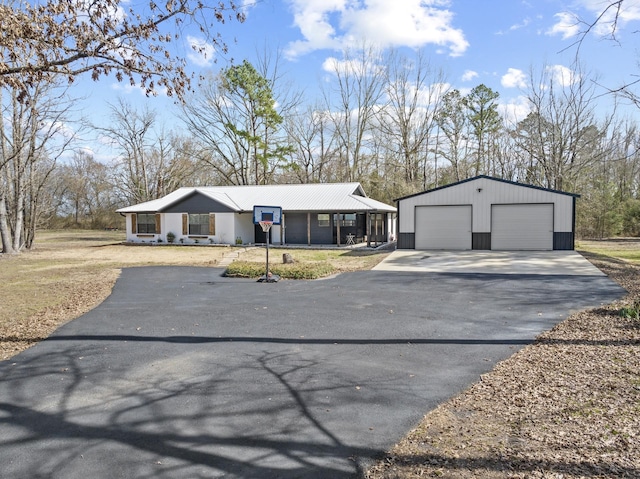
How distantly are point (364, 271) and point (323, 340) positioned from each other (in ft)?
29.7

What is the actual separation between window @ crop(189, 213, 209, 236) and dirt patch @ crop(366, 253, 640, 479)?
24.8 m

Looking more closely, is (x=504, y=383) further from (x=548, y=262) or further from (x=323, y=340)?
(x=548, y=262)

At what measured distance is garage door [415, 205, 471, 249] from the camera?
2191cm

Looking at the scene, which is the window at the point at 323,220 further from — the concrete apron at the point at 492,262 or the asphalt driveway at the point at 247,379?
the asphalt driveway at the point at 247,379

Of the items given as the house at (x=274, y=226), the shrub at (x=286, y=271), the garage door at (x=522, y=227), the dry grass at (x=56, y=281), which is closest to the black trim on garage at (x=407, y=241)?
the house at (x=274, y=226)

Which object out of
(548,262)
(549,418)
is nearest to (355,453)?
(549,418)

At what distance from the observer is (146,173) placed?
44438mm

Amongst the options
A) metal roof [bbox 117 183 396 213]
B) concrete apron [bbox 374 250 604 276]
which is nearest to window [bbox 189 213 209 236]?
metal roof [bbox 117 183 396 213]

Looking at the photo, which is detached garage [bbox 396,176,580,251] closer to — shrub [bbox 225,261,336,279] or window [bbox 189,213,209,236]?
shrub [bbox 225,261,336,279]

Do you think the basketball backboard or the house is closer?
the basketball backboard

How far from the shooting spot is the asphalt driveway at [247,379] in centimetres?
347

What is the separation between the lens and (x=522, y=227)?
68.8ft

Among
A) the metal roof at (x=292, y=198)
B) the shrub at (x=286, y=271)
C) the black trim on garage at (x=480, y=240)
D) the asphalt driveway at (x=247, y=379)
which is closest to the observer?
the asphalt driveway at (x=247, y=379)

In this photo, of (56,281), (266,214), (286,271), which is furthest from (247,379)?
(56,281)
